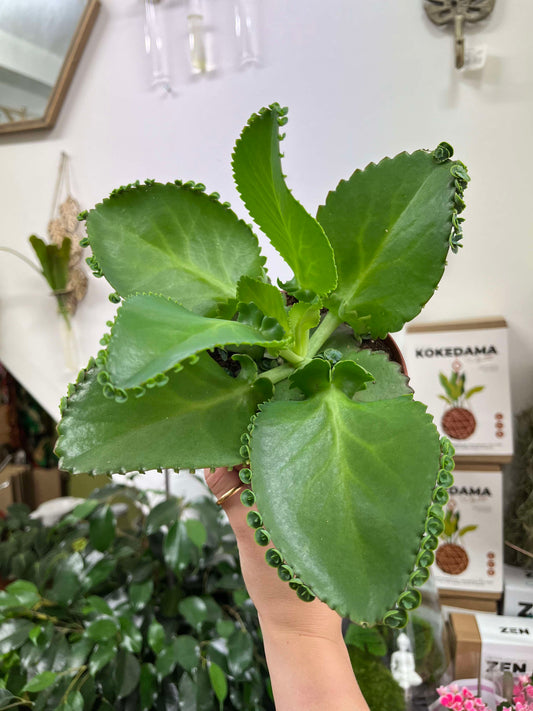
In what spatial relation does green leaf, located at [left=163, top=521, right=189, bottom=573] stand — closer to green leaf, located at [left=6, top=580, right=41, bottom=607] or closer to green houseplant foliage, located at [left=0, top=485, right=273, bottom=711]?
green houseplant foliage, located at [left=0, top=485, right=273, bottom=711]

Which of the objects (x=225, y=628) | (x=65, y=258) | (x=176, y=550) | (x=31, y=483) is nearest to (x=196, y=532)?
(x=176, y=550)

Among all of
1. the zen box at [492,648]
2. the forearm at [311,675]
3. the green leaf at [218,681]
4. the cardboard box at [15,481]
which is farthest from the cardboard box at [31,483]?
the forearm at [311,675]

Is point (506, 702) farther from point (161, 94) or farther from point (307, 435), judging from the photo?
point (161, 94)

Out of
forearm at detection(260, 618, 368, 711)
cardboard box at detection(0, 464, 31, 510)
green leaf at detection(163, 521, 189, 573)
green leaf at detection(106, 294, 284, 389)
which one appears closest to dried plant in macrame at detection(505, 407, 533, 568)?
green leaf at detection(163, 521, 189, 573)

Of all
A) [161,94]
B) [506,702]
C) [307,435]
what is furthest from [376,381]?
[161,94]

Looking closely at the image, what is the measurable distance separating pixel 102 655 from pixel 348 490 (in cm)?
76

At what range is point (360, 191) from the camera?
1.26 ft

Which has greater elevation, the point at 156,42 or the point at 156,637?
the point at 156,42

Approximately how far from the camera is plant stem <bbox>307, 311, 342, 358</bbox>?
1.35ft

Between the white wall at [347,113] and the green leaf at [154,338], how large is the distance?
2.46ft

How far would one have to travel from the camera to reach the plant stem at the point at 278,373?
1.25ft

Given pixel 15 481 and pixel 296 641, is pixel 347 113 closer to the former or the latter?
pixel 296 641

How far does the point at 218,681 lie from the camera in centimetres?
82

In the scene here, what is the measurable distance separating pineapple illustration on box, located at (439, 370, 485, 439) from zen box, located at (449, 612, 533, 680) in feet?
1.19
